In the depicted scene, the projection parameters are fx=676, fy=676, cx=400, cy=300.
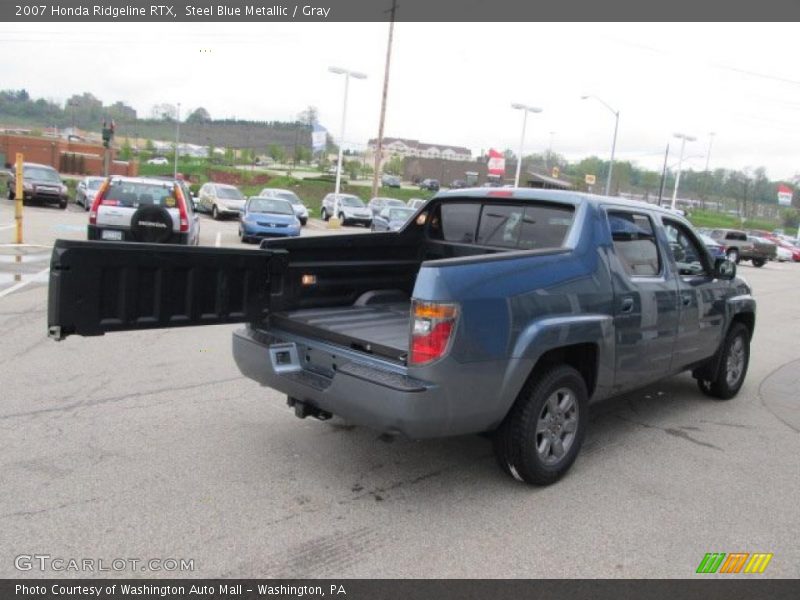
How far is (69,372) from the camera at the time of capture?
612 cm

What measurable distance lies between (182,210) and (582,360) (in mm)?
11063

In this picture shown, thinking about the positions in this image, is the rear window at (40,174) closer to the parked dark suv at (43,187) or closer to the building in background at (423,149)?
the parked dark suv at (43,187)

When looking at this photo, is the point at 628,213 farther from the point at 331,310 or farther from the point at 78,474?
the point at 78,474

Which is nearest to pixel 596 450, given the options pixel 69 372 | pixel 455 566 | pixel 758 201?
pixel 455 566

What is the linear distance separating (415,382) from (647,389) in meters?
4.05

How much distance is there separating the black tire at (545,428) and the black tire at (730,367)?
2.64 meters

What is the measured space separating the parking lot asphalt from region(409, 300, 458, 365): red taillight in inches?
25.6


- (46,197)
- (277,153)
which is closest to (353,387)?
(46,197)

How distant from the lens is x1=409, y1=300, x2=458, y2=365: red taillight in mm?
3527

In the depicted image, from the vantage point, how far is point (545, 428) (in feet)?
13.7

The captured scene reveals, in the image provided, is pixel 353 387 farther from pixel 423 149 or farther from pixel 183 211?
pixel 423 149

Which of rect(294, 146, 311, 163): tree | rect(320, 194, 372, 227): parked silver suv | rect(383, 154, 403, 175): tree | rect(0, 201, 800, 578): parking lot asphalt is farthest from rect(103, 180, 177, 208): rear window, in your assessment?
rect(383, 154, 403, 175): tree

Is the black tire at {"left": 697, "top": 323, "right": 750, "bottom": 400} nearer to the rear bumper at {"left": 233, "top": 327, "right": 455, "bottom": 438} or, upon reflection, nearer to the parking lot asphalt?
the parking lot asphalt

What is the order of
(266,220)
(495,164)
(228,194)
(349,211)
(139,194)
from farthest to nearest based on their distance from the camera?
(495,164) < (349,211) < (228,194) < (266,220) < (139,194)
